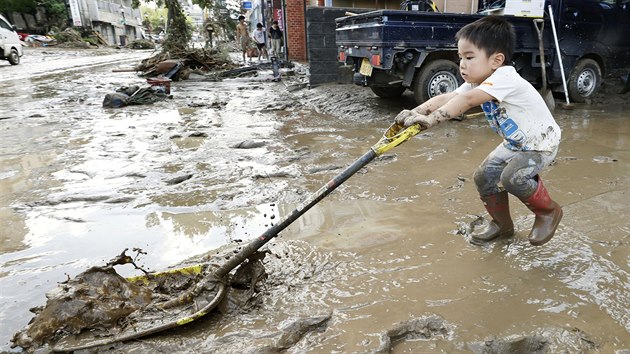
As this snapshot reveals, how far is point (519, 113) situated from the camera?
2270mm

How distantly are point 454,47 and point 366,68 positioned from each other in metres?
1.27

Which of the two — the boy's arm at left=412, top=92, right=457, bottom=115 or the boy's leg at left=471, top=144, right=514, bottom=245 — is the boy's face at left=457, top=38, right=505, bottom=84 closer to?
the boy's arm at left=412, top=92, right=457, bottom=115

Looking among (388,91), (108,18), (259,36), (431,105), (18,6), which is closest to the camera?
(431,105)

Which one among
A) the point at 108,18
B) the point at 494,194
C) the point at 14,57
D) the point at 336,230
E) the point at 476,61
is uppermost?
the point at 108,18

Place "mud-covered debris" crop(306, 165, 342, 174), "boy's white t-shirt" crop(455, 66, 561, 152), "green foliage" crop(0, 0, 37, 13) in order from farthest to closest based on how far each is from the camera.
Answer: "green foliage" crop(0, 0, 37, 13) → "mud-covered debris" crop(306, 165, 342, 174) → "boy's white t-shirt" crop(455, 66, 561, 152)

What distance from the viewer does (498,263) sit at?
96.5 inches

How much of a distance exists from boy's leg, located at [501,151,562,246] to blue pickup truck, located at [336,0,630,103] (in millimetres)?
3951

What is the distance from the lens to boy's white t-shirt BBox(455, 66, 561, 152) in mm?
2164

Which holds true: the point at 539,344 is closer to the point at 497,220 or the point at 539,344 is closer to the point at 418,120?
the point at 497,220

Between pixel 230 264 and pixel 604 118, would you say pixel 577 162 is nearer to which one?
pixel 604 118

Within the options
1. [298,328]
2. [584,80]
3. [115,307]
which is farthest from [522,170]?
[584,80]

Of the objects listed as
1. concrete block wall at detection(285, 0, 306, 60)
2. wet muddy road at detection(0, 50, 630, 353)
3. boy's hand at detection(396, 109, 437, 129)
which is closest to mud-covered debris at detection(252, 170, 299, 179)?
wet muddy road at detection(0, 50, 630, 353)

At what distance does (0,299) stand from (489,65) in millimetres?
2813

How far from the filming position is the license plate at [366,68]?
6.47 metres
